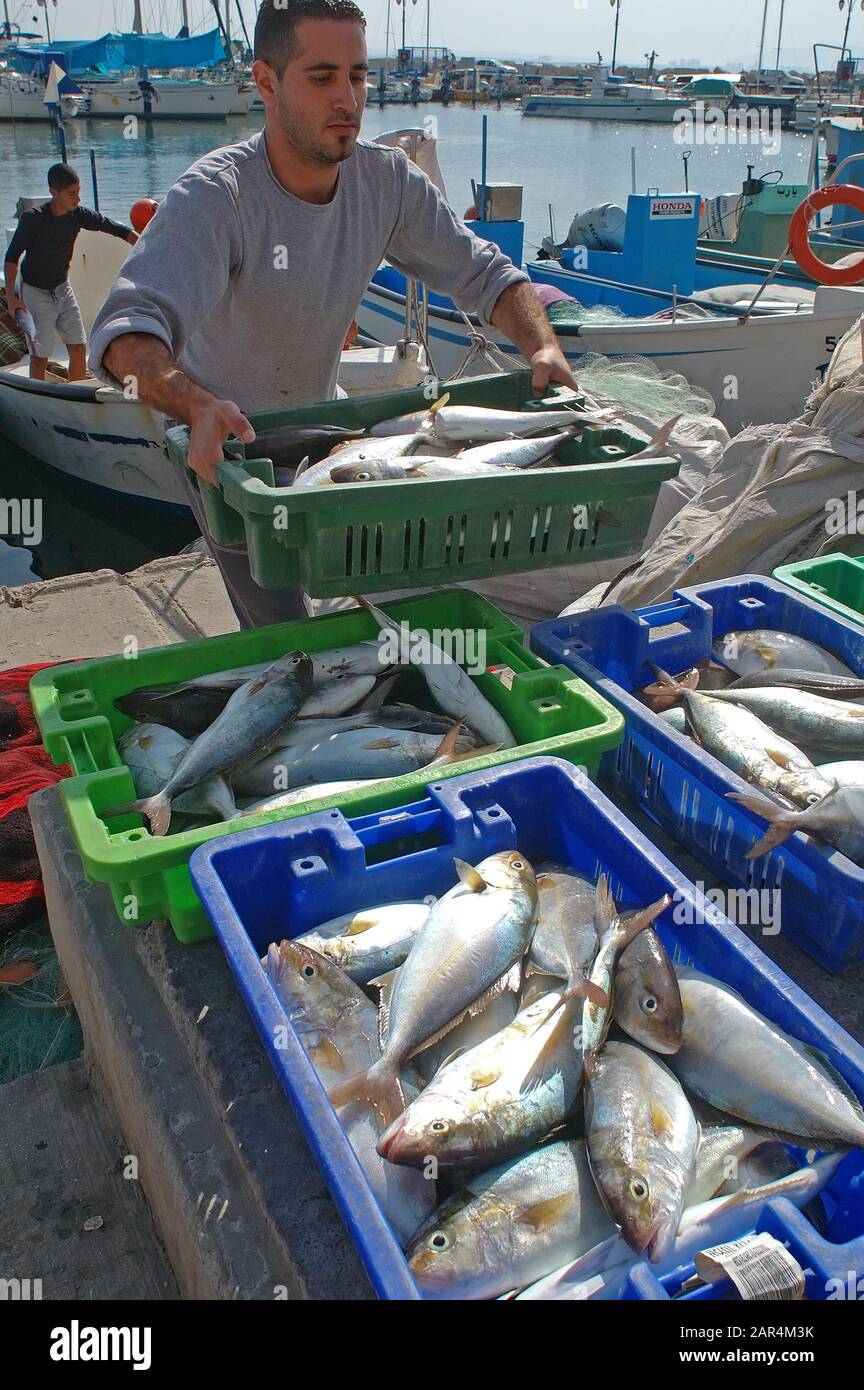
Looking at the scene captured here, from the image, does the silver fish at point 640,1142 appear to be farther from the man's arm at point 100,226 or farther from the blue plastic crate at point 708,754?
the man's arm at point 100,226

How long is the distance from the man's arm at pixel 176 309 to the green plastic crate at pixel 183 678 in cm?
51

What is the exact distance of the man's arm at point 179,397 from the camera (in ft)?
7.37

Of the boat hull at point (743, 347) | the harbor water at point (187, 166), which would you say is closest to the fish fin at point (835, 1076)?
the harbor water at point (187, 166)

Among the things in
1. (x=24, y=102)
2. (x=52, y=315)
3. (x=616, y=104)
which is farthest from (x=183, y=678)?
(x=616, y=104)

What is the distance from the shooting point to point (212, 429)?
2246 mm

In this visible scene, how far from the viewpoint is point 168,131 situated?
2265 inches

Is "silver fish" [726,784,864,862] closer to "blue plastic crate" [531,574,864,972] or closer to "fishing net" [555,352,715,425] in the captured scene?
"blue plastic crate" [531,574,864,972]

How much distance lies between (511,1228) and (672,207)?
1092 centimetres

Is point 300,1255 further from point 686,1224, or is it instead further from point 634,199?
point 634,199

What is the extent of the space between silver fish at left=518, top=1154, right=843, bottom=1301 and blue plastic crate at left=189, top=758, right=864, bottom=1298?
0.24 metres

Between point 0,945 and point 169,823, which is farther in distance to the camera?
point 0,945

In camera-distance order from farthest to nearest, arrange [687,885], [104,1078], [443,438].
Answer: [443,438] → [104,1078] → [687,885]

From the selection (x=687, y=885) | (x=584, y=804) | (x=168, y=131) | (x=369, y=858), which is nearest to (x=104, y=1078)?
(x=369, y=858)

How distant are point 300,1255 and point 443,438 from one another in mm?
1967
